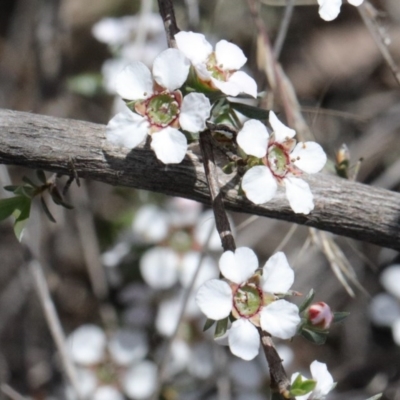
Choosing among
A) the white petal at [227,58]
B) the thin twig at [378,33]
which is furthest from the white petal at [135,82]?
the thin twig at [378,33]

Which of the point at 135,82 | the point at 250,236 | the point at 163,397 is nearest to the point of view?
the point at 135,82

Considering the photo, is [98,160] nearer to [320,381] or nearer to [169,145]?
[169,145]

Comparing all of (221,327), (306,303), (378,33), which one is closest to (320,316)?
(306,303)

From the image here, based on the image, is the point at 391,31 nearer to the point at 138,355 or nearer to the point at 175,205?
the point at 175,205

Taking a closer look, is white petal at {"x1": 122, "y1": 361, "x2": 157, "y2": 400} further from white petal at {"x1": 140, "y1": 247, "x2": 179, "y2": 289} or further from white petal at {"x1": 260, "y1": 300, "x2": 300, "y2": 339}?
white petal at {"x1": 260, "y1": 300, "x2": 300, "y2": 339}

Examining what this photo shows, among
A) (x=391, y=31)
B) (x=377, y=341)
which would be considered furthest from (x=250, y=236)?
(x=391, y=31)

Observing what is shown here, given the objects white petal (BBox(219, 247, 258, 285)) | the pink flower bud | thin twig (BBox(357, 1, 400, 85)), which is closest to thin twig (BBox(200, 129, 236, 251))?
white petal (BBox(219, 247, 258, 285))

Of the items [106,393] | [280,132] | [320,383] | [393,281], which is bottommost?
[106,393]
